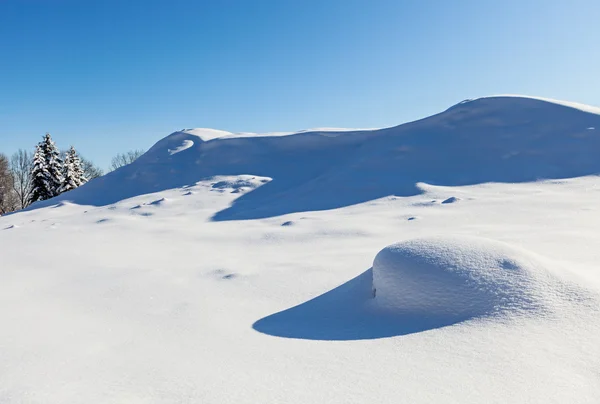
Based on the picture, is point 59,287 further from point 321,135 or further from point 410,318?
point 321,135

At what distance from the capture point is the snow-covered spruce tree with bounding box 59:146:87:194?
93.2 feet

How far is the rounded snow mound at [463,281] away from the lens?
3104 millimetres

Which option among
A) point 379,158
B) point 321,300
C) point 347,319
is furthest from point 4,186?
point 347,319

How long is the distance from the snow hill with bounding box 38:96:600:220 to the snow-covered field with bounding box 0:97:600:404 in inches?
16.6

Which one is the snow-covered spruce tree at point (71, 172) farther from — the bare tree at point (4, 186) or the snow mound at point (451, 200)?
the snow mound at point (451, 200)

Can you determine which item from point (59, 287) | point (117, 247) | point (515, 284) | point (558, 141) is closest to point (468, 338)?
point (515, 284)

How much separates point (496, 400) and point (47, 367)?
10.0ft

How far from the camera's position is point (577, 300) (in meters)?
3.06

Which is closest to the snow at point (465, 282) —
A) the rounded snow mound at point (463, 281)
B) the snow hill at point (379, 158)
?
the rounded snow mound at point (463, 281)

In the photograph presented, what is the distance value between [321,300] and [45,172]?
1174 inches

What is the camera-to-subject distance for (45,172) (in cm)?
2733

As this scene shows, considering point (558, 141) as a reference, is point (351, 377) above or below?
below

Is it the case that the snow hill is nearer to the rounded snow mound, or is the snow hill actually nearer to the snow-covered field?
the snow-covered field

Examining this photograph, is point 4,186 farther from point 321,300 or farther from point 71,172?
point 321,300
